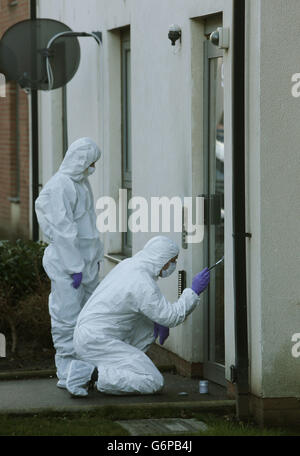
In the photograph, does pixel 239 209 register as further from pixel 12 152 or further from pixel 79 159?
pixel 12 152

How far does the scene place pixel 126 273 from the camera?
8516mm

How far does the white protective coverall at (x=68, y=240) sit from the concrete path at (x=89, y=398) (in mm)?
251

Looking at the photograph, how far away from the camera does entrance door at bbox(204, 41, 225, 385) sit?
360 inches

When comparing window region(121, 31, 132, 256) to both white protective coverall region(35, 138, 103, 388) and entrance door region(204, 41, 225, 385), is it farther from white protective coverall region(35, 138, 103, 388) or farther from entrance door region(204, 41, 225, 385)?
entrance door region(204, 41, 225, 385)

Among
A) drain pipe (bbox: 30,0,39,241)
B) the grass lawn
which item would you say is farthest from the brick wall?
the grass lawn

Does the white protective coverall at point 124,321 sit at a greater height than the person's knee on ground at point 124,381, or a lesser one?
greater

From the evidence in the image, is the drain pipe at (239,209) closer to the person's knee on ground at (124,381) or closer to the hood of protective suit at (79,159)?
the person's knee on ground at (124,381)

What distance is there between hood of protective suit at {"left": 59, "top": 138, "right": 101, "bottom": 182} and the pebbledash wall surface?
772mm

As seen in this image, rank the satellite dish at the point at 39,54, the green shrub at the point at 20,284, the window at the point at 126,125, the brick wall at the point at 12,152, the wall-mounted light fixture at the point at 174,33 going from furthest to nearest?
the brick wall at the point at 12,152 < the satellite dish at the point at 39,54 < the window at the point at 126,125 < the green shrub at the point at 20,284 < the wall-mounted light fixture at the point at 174,33

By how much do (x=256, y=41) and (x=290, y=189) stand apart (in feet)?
3.12

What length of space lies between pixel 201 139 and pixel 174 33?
Answer: 0.91 metres

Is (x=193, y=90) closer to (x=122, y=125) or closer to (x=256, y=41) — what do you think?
(x=256, y=41)

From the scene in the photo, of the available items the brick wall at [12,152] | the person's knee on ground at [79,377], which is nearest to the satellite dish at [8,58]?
the brick wall at [12,152]

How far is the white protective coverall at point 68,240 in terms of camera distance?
29.6ft
